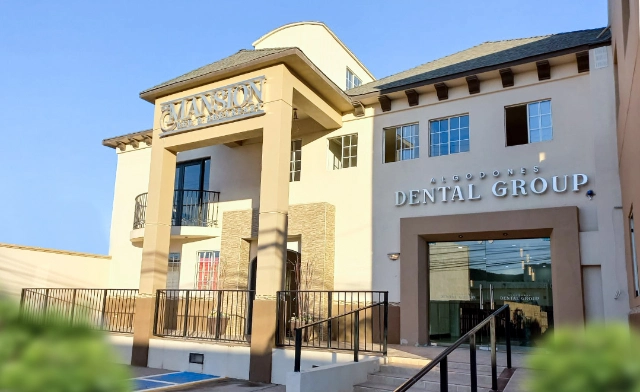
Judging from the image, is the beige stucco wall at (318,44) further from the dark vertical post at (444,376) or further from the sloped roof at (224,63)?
the dark vertical post at (444,376)

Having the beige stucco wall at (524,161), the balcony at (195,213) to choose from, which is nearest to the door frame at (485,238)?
the beige stucco wall at (524,161)

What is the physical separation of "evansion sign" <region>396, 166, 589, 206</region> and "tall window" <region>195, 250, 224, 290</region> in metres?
5.82

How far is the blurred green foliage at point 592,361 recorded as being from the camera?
81 centimetres

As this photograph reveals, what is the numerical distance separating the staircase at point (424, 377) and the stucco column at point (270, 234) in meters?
2.57

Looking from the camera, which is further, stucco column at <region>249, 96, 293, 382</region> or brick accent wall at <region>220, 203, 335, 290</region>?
brick accent wall at <region>220, 203, 335, 290</region>

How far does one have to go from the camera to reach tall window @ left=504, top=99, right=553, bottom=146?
11.6 meters

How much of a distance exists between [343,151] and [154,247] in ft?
17.6

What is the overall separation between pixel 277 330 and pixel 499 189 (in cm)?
554

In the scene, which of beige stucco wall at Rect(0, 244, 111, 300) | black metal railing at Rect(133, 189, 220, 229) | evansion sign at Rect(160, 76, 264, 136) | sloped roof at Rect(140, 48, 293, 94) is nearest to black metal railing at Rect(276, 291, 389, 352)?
black metal railing at Rect(133, 189, 220, 229)

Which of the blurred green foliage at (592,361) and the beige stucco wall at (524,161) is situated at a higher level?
the beige stucco wall at (524,161)

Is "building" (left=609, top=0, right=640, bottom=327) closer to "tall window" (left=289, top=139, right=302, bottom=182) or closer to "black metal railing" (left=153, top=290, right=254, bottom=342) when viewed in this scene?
"black metal railing" (left=153, top=290, right=254, bottom=342)

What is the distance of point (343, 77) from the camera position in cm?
1756

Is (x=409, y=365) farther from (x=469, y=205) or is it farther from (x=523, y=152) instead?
(x=523, y=152)

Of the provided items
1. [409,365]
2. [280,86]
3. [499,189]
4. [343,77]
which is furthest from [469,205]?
[343,77]
